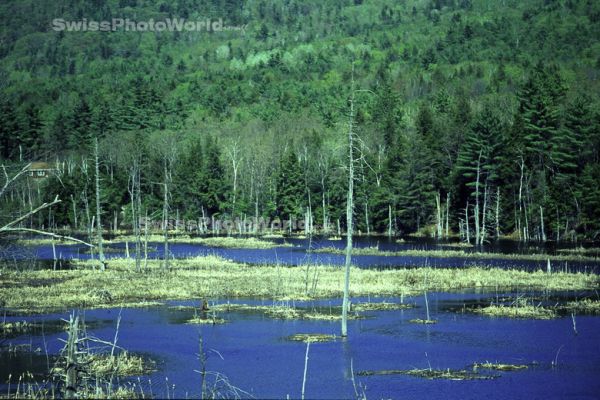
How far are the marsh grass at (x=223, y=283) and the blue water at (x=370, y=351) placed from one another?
3435 mm

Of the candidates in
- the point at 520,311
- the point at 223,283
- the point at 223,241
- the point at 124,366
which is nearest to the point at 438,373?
the point at 124,366

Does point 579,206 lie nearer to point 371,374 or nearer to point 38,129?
point 371,374

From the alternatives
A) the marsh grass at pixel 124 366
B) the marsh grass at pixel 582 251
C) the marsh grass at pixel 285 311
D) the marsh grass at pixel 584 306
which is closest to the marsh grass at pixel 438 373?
the marsh grass at pixel 124 366

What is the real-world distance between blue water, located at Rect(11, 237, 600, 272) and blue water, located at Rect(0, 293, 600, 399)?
50.5ft

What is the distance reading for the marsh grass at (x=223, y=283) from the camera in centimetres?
4950

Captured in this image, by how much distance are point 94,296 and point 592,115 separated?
73619 millimetres

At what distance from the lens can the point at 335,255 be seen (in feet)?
272

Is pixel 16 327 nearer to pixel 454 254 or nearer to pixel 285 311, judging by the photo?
pixel 285 311

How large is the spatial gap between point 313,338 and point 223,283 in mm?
18921

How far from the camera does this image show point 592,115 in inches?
3984

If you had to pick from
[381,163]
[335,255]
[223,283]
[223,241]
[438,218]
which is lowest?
[223,283]

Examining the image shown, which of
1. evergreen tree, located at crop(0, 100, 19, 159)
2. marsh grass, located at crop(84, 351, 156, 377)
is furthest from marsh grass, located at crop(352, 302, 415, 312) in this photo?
evergreen tree, located at crop(0, 100, 19, 159)

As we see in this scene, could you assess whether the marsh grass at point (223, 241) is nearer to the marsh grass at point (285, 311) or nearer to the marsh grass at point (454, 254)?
the marsh grass at point (454, 254)

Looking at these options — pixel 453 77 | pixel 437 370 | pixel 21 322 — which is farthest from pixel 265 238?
pixel 453 77
